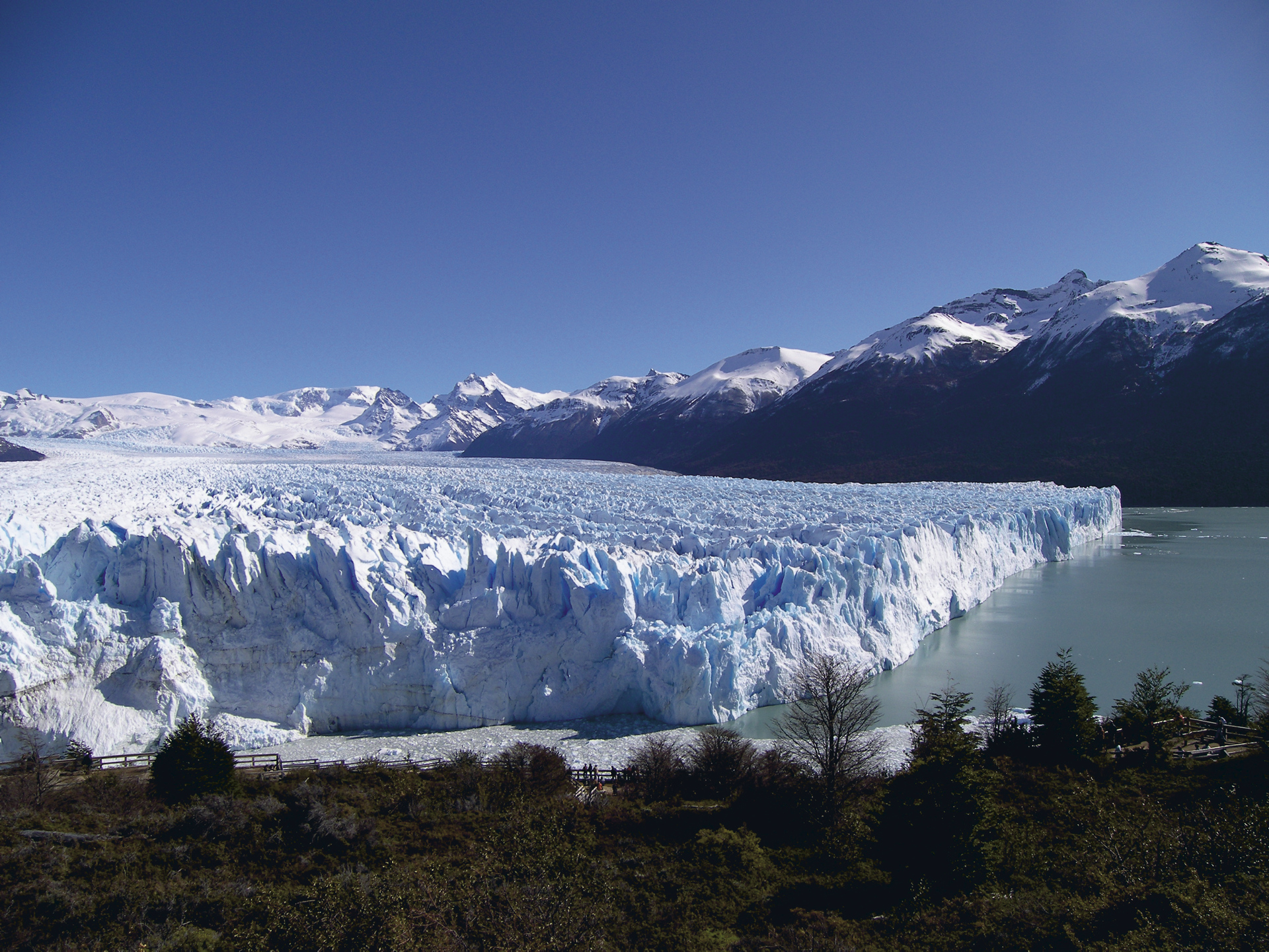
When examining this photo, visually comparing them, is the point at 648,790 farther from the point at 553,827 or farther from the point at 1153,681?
the point at 1153,681

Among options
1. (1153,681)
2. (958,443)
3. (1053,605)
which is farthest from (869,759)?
(958,443)

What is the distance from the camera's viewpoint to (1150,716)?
13.0 metres

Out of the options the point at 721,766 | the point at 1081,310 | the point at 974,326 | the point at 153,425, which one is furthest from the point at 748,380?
the point at 721,766

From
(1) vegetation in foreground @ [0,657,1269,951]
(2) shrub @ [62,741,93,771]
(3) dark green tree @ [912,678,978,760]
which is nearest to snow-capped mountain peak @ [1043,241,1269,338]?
(1) vegetation in foreground @ [0,657,1269,951]

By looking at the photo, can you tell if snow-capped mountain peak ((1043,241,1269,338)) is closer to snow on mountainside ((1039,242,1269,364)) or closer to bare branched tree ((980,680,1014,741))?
snow on mountainside ((1039,242,1269,364))

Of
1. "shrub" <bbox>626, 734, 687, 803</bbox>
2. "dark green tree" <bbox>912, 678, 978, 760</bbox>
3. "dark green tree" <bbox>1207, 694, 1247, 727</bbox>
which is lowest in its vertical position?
"shrub" <bbox>626, 734, 687, 803</bbox>

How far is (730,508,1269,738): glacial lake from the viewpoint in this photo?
1738 centimetres

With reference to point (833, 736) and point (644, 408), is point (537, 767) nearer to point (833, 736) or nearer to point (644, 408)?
point (833, 736)

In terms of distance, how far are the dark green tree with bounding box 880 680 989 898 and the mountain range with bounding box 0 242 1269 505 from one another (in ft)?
208

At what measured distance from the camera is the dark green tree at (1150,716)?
12.1 m

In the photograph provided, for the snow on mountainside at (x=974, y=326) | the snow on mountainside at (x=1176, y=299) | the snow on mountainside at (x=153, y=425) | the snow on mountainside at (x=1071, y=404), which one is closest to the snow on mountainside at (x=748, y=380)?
the snow on mountainside at (x=974, y=326)

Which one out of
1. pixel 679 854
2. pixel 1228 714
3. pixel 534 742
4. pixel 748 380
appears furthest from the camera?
pixel 748 380

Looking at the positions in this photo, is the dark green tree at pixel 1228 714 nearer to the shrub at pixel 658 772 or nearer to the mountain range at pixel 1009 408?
the shrub at pixel 658 772

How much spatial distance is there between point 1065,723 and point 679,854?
7856 mm
